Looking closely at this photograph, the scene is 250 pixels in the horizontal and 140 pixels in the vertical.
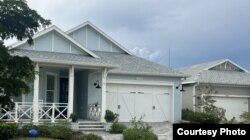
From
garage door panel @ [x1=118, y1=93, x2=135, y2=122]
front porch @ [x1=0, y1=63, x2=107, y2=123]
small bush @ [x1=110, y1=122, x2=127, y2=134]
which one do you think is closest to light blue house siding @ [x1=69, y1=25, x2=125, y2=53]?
front porch @ [x1=0, y1=63, x2=107, y2=123]

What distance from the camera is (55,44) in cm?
2436

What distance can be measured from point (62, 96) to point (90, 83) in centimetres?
189

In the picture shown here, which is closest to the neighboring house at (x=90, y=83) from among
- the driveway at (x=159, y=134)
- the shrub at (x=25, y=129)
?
the shrub at (x=25, y=129)

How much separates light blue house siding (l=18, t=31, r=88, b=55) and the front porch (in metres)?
1.11

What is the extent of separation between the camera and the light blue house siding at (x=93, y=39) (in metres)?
29.5

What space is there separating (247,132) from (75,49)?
19081 millimetres

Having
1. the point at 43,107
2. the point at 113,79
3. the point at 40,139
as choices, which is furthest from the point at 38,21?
the point at 113,79

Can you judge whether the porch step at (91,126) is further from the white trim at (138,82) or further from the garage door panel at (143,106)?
the garage door panel at (143,106)

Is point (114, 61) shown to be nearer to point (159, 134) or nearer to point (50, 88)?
point (50, 88)

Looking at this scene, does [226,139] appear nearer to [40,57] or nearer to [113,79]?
[40,57]

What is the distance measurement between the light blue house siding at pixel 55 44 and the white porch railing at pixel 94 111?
10.4 ft

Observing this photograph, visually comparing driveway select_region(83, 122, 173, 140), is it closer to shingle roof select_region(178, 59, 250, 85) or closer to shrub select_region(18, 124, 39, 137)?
shrub select_region(18, 124, 39, 137)

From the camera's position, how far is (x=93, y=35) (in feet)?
97.9

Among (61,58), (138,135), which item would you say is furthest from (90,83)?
(138,135)
